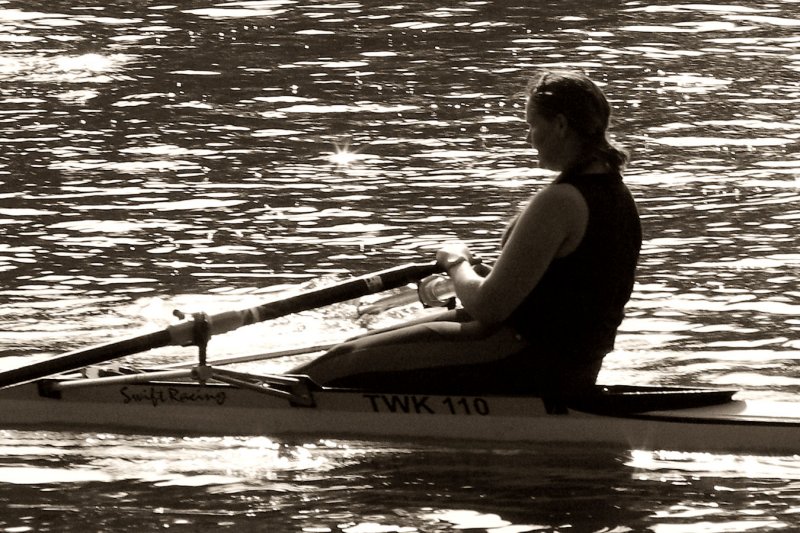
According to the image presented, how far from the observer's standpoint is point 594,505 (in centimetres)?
796

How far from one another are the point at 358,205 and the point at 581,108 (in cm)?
653

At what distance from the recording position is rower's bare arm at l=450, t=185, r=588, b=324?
7.73 m

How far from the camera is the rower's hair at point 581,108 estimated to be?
7742 millimetres

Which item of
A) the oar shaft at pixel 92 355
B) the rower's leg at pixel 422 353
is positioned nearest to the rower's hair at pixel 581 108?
the rower's leg at pixel 422 353

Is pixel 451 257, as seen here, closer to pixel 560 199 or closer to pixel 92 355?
pixel 560 199

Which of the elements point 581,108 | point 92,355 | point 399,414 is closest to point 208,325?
point 92,355

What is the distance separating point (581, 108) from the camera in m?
7.74

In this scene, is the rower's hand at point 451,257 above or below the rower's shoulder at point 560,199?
below

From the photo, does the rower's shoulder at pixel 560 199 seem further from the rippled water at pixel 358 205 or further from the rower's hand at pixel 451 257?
the rippled water at pixel 358 205

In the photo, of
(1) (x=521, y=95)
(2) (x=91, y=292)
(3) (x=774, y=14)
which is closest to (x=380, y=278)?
(2) (x=91, y=292)

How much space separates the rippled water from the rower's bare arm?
94cm

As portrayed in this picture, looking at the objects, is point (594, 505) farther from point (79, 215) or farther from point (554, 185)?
point (79, 215)

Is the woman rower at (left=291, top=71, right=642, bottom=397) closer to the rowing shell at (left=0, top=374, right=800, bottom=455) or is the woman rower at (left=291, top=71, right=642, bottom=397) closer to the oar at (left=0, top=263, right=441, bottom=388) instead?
the rowing shell at (left=0, top=374, right=800, bottom=455)

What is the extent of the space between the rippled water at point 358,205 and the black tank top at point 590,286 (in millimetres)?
591
